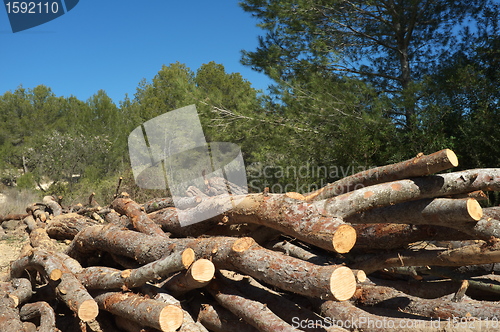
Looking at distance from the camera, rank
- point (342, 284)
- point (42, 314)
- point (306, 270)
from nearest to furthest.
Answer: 1. point (342, 284)
2. point (306, 270)
3. point (42, 314)

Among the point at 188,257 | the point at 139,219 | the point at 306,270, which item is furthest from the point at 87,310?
the point at 306,270

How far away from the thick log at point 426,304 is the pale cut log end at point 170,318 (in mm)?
1380

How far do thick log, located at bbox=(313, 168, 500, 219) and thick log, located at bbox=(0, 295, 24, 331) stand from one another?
7.87 feet

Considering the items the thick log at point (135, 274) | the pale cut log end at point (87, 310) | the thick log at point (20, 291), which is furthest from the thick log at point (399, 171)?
the thick log at point (20, 291)

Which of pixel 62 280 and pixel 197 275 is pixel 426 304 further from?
pixel 62 280

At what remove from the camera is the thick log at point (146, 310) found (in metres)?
2.65

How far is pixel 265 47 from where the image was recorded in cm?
1114

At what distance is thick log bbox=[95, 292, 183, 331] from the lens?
265 centimetres

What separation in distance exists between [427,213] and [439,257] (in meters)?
0.32

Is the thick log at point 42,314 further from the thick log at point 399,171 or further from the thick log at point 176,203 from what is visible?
the thick log at point 399,171

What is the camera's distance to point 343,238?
8.78ft

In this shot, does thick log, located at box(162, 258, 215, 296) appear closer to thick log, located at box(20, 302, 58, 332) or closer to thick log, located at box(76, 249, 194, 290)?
thick log, located at box(76, 249, 194, 290)

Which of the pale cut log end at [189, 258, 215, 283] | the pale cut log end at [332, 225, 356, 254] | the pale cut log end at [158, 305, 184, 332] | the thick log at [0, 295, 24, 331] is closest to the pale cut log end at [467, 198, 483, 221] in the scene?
the pale cut log end at [332, 225, 356, 254]

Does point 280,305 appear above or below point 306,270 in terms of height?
below
